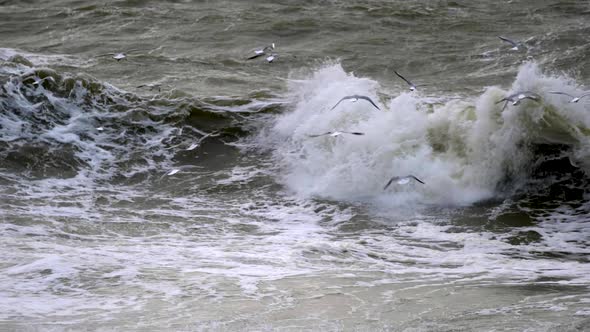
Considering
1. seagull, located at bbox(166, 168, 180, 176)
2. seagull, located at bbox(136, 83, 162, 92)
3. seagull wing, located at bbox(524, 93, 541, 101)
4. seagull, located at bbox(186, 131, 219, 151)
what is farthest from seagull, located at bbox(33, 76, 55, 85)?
seagull wing, located at bbox(524, 93, 541, 101)

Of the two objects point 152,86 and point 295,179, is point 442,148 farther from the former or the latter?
point 152,86

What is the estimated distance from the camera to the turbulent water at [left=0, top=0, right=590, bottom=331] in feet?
20.4

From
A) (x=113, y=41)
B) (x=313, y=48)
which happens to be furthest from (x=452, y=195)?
(x=113, y=41)

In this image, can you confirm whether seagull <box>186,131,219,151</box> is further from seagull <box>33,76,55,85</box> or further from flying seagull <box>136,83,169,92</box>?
seagull <box>33,76,55,85</box>

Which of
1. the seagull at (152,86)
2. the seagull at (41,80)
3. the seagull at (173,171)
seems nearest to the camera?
the seagull at (173,171)

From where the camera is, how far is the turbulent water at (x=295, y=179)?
6207 millimetres

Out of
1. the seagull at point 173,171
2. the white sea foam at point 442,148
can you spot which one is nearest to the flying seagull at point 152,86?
the seagull at point 173,171

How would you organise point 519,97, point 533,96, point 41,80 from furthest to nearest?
point 41,80, point 533,96, point 519,97

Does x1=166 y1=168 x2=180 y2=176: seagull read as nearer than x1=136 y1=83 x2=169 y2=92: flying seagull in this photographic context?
Yes

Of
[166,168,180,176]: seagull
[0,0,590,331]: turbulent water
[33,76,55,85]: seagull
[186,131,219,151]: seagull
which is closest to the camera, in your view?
[0,0,590,331]: turbulent water

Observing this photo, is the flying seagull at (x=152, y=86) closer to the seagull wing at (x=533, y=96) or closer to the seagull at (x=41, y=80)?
the seagull at (x=41, y=80)

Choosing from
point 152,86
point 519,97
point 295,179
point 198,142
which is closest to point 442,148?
point 519,97

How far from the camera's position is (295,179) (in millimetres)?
10562

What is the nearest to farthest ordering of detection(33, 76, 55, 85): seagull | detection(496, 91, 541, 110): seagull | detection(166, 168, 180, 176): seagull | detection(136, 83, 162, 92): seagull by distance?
detection(496, 91, 541, 110): seagull < detection(166, 168, 180, 176): seagull < detection(33, 76, 55, 85): seagull < detection(136, 83, 162, 92): seagull
